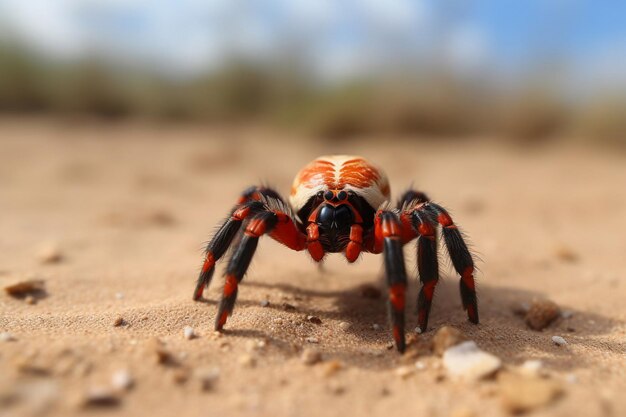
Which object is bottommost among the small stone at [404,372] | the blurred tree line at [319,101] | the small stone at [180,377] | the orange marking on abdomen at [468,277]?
the small stone at [404,372]

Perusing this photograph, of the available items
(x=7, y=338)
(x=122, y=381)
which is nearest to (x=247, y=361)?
(x=122, y=381)

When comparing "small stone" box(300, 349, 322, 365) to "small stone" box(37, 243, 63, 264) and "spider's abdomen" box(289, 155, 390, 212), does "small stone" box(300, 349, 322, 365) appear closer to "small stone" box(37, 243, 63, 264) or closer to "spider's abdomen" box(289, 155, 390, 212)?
"spider's abdomen" box(289, 155, 390, 212)

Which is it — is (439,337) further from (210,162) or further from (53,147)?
(53,147)

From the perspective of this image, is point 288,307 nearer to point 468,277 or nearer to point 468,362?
point 468,277

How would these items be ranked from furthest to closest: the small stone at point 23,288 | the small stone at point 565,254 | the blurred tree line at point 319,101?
the blurred tree line at point 319,101 → the small stone at point 565,254 → the small stone at point 23,288


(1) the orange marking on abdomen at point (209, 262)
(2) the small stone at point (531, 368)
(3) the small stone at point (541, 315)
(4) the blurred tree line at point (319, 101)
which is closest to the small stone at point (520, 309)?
(3) the small stone at point (541, 315)

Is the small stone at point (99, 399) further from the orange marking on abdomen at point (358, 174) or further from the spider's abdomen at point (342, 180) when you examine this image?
the orange marking on abdomen at point (358, 174)
